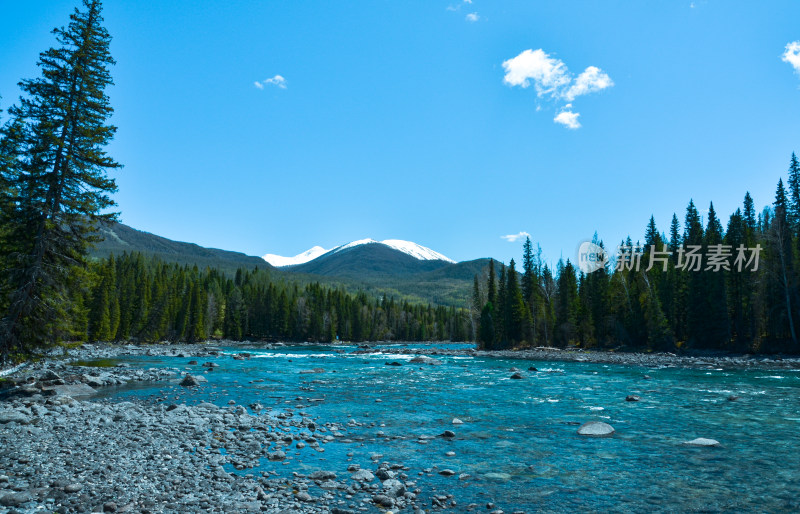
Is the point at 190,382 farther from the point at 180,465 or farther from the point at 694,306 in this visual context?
the point at 694,306

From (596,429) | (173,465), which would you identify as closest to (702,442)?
(596,429)

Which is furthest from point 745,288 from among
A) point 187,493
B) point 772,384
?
point 187,493

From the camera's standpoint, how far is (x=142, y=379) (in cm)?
2962

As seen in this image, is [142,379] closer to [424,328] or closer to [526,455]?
[526,455]

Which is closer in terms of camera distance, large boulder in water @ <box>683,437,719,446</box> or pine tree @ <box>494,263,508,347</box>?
large boulder in water @ <box>683,437,719,446</box>

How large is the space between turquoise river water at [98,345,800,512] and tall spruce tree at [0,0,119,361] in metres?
6.00

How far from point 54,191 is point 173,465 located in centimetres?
1534

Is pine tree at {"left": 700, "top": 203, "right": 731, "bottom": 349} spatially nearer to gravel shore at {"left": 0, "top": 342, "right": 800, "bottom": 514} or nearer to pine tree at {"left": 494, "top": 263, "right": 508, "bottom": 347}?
pine tree at {"left": 494, "top": 263, "right": 508, "bottom": 347}

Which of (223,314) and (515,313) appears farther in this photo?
(223,314)

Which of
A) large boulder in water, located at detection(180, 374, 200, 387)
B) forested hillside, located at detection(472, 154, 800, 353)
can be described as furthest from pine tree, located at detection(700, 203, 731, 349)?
large boulder in water, located at detection(180, 374, 200, 387)

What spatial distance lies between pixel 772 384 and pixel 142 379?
41783 mm

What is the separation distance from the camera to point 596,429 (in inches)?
615

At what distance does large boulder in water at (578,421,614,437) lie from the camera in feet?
50.2

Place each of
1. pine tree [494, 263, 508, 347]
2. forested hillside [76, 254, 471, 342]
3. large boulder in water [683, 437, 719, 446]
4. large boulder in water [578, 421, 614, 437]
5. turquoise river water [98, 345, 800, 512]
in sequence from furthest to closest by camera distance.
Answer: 1. pine tree [494, 263, 508, 347]
2. forested hillside [76, 254, 471, 342]
3. large boulder in water [578, 421, 614, 437]
4. large boulder in water [683, 437, 719, 446]
5. turquoise river water [98, 345, 800, 512]
